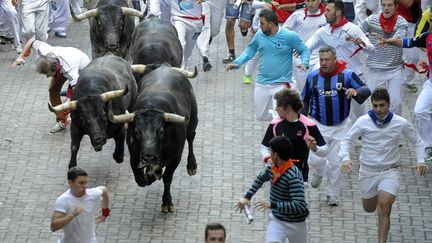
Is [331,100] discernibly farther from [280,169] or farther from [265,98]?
[280,169]

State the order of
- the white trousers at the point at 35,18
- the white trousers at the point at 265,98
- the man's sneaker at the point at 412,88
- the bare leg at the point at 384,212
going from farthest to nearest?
the white trousers at the point at 35,18 < the man's sneaker at the point at 412,88 < the white trousers at the point at 265,98 < the bare leg at the point at 384,212

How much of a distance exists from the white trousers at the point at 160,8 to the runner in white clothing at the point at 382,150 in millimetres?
8127

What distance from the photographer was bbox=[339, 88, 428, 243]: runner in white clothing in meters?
13.8

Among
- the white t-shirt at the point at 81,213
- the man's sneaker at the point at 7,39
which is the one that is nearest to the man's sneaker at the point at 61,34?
the man's sneaker at the point at 7,39

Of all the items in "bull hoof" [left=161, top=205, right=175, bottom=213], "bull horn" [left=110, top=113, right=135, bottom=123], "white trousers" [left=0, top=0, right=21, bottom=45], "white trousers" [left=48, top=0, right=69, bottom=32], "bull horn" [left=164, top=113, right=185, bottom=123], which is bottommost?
"white trousers" [left=48, top=0, right=69, bottom=32]

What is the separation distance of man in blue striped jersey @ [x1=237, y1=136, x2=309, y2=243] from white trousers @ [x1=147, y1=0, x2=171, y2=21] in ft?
30.2

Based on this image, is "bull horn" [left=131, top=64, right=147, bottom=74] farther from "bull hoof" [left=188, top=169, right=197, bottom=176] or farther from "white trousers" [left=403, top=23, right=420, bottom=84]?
→ "white trousers" [left=403, top=23, right=420, bottom=84]

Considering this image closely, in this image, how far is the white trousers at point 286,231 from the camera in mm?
12578

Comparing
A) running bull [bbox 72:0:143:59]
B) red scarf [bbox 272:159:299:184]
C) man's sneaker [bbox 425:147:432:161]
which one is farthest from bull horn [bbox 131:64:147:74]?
red scarf [bbox 272:159:299:184]

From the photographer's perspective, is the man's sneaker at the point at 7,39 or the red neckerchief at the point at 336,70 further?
the man's sneaker at the point at 7,39

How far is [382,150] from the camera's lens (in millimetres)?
13875

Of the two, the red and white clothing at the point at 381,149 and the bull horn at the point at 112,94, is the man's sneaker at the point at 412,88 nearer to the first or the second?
the bull horn at the point at 112,94

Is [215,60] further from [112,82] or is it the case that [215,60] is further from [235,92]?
[112,82]

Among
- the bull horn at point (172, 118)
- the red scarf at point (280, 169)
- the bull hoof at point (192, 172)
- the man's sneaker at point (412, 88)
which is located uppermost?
the red scarf at point (280, 169)
